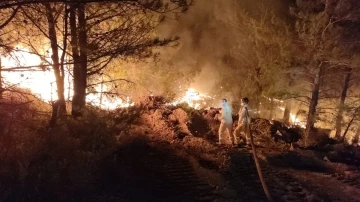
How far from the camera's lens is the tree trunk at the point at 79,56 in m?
9.51

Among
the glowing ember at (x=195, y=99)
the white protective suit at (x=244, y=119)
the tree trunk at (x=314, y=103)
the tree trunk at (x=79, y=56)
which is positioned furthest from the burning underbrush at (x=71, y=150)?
the glowing ember at (x=195, y=99)

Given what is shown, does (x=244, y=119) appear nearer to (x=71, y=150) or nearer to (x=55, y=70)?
(x=55, y=70)

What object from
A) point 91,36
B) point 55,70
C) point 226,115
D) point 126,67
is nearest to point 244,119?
point 226,115

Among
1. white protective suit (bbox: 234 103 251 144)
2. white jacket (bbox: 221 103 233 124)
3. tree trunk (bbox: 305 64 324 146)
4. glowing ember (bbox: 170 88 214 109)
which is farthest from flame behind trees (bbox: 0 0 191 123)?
glowing ember (bbox: 170 88 214 109)

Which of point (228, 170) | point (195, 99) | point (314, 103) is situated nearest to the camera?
point (228, 170)

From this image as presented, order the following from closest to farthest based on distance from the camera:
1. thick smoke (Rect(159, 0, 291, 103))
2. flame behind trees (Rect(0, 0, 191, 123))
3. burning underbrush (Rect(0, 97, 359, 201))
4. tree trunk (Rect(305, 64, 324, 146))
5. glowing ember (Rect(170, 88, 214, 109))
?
burning underbrush (Rect(0, 97, 359, 201)) < flame behind trees (Rect(0, 0, 191, 123)) < tree trunk (Rect(305, 64, 324, 146)) < glowing ember (Rect(170, 88, 214, 109)) < thick smoke (Rect(159, 0, 291, 103))

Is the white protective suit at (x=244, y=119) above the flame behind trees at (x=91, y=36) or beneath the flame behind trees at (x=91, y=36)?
beneath

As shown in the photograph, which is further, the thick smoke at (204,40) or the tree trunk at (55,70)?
the thick smoke at (204,40)

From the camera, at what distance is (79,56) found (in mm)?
9859

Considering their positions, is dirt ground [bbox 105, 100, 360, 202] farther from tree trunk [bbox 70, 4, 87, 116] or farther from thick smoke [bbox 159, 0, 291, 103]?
thick smoke [bbox 159, 0, 291, 103]

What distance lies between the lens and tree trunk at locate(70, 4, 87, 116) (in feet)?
31.2

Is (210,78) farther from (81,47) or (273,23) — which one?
(81,47)

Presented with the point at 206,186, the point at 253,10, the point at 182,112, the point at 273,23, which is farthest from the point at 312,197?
the point at 253,10

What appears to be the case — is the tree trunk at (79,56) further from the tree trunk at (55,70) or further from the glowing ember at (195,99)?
the glowing ember at (195,99)
